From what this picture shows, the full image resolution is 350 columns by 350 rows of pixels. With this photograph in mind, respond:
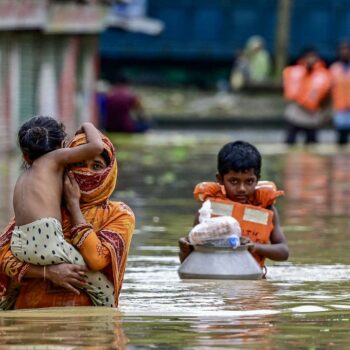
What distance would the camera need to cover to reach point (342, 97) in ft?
108

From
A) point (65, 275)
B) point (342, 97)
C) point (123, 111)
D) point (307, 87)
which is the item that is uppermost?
point (65, 275)

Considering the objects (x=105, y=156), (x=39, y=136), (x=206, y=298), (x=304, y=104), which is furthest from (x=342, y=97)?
(x=39, y=136)

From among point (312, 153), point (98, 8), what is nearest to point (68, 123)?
point (98, 8)

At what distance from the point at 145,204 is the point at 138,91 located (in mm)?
29850

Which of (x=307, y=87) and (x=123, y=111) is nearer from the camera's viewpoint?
(x=307, y=87)

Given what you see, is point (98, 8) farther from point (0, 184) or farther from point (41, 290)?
point (41, 290)

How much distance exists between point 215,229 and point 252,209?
0.39 meters

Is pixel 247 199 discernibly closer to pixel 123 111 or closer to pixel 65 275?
pixel 65 275

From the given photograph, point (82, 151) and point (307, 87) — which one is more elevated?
point (82, 151)

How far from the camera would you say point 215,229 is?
31.2 feet

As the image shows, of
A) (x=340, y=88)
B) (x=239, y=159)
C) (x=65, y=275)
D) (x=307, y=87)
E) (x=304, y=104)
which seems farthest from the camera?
(x=340, y=88)

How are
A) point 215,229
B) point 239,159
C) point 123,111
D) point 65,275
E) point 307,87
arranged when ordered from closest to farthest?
point 65,275
point 215,229
point 239,159
point 307,87
point 123,111

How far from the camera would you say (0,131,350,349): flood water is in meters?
6.96

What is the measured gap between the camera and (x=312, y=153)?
28734 millimetres
